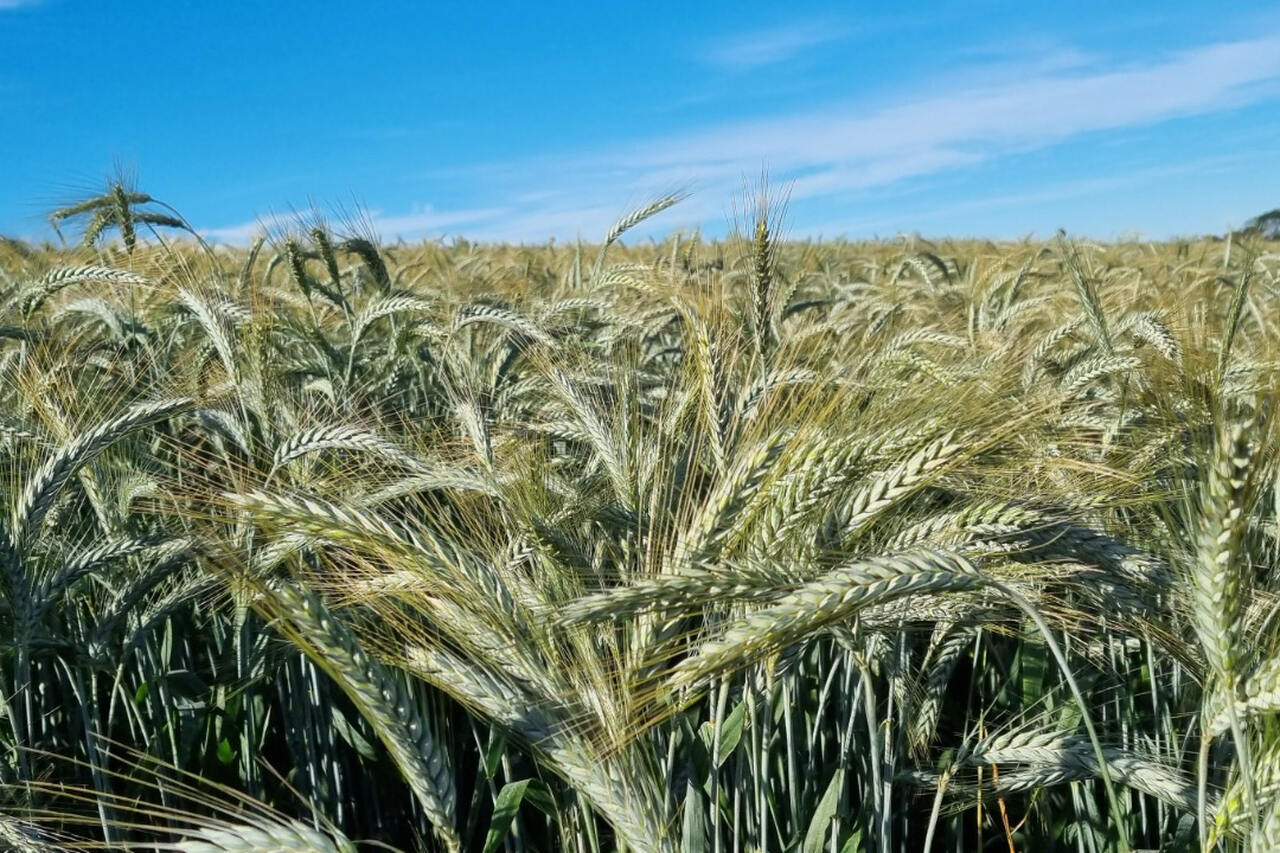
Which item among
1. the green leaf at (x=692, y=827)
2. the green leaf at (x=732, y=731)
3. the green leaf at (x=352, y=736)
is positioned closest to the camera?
the green leaf at (x=692, y=827)

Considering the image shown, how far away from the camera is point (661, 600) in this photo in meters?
1.13

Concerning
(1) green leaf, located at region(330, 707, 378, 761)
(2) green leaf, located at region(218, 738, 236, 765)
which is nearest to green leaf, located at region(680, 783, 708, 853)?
(1) green leaf, located at region(330, 707, 378, 761)

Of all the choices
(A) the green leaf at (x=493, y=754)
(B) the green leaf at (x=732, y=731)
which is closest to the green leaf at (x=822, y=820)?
(B) the green leaf at (x=732, y=731)

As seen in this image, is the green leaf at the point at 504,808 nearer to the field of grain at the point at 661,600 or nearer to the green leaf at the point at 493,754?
the field of grain at the point at 661,600

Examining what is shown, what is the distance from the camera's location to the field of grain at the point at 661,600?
125 cm

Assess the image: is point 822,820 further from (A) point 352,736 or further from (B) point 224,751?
(B) point 224,751

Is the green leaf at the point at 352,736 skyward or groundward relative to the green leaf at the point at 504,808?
groundward

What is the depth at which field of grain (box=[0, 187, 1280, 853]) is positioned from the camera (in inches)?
49.1

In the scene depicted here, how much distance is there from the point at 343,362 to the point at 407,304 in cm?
26

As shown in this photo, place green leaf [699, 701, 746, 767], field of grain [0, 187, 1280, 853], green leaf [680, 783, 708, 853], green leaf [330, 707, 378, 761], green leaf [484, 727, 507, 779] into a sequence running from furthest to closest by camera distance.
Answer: green leaf [330, 707, 378, 761]
green leaf [484, 727, 507, 779]
green leaf [699, 701, 746, 767]
green leaf [680, 783, 708, 853]
field of grain [0, 187, 1280, 853]

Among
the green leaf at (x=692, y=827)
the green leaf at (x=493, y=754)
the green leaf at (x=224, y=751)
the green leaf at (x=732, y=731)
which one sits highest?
the green leaf at (x=732, y=731)

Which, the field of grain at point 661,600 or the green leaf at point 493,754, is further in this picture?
the green leaf at point 493,754

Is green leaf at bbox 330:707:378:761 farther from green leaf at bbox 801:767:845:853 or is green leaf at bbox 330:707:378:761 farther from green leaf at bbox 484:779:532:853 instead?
green leaf at bbox 801:767:845:853

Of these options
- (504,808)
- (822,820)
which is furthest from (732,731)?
(504,808)
